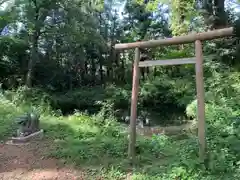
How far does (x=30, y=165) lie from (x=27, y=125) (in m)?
1.81

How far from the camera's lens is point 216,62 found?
1298cm

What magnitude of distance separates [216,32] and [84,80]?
1649cm

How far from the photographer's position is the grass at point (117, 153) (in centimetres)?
439

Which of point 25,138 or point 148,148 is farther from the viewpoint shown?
point 25,138

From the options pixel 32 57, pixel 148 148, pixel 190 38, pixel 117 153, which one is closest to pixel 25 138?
pixel 117 153

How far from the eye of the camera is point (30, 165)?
18.3 ft

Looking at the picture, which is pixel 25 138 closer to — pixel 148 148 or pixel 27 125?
pixel 27 125

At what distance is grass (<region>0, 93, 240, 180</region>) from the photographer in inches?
173

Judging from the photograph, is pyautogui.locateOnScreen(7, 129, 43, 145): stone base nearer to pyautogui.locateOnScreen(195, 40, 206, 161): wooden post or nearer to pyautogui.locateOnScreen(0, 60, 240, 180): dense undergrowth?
pyautogui.locateOnScreen(0, 60, 240, 180): dense undergrowth

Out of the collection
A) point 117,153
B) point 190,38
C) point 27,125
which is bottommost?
point 117,153

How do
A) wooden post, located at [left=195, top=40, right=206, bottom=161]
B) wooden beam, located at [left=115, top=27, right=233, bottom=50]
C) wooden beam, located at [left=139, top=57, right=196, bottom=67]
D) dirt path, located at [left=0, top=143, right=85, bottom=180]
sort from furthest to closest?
dirt path, located at [left=0, top=143, right=85, bottom=180] → wooden beam, located at [left=139, top=57, right=196, bottom=67] → wooden post, located at [left=195, top=40, right=206, bottom=161] → wooden beam, located at [left=115, top=27, right=233, bottom=50]

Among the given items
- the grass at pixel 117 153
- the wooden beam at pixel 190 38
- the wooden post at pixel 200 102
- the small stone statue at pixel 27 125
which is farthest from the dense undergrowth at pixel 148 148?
the wooden beam at pixel 190 38

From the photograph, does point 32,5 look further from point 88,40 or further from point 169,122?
point 169,122

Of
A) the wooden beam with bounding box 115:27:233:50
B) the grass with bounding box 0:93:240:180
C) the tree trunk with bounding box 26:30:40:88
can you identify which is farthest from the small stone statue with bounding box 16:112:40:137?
the tree trunk with bounding box 26:30:40:88
